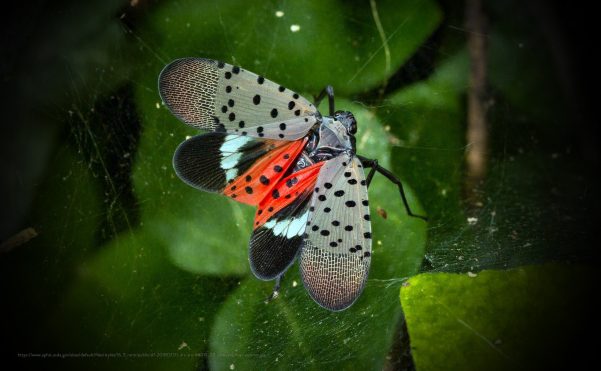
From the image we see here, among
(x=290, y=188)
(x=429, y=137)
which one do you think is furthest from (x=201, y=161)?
(x=429, y=137)

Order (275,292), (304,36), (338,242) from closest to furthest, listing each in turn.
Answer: (338,242)
(275,292)
(304,36)

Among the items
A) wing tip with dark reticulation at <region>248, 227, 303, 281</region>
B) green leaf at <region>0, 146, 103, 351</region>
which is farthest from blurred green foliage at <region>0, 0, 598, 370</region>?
wing tip with dark reticulation at <region>248, 227, 303, 281</region>

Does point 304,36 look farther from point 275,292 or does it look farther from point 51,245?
point 51,245

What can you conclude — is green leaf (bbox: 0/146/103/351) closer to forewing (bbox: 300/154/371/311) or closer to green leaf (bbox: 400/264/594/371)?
forewing (bbox: 300/154/371/311)

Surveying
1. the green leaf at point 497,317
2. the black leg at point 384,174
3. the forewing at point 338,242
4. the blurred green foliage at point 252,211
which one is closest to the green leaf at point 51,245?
the blurred green foliage at point 252,211

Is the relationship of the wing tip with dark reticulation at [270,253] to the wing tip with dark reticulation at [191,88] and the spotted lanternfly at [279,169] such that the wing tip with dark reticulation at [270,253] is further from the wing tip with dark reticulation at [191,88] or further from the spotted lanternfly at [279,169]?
the wing tip with dark reticulation at [191,88]
